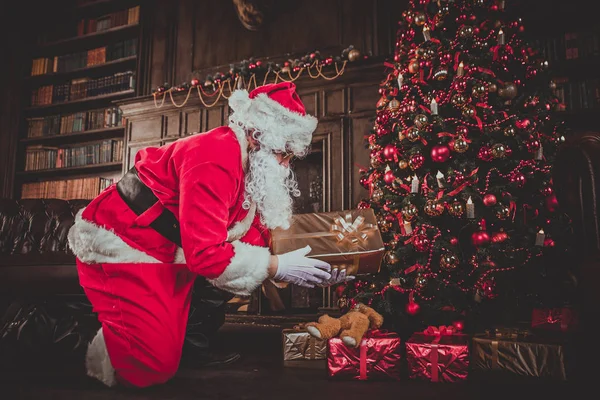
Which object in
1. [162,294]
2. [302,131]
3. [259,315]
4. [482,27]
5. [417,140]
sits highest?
[482,27]

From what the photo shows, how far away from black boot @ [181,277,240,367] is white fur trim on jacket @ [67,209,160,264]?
382mm

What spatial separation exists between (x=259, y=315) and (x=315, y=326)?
183cm

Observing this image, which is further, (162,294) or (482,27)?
(482,27)

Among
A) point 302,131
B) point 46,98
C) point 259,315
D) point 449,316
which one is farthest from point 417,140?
point 46,98

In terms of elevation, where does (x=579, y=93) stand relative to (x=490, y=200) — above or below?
above

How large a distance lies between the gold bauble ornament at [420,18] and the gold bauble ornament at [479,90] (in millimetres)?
590

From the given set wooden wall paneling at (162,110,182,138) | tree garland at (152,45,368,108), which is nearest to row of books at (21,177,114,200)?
wooden wall paneling at (162,110,182,138)

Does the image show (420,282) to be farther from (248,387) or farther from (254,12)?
(254,12)

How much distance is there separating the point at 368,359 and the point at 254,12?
3496mm

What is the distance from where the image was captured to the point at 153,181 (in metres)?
1.32

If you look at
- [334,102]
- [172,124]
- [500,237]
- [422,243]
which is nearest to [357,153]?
[334,102]

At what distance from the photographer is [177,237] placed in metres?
1.39

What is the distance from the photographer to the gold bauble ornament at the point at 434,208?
7.02 ft

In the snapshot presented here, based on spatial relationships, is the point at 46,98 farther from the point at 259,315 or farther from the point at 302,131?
the point at 302,131
